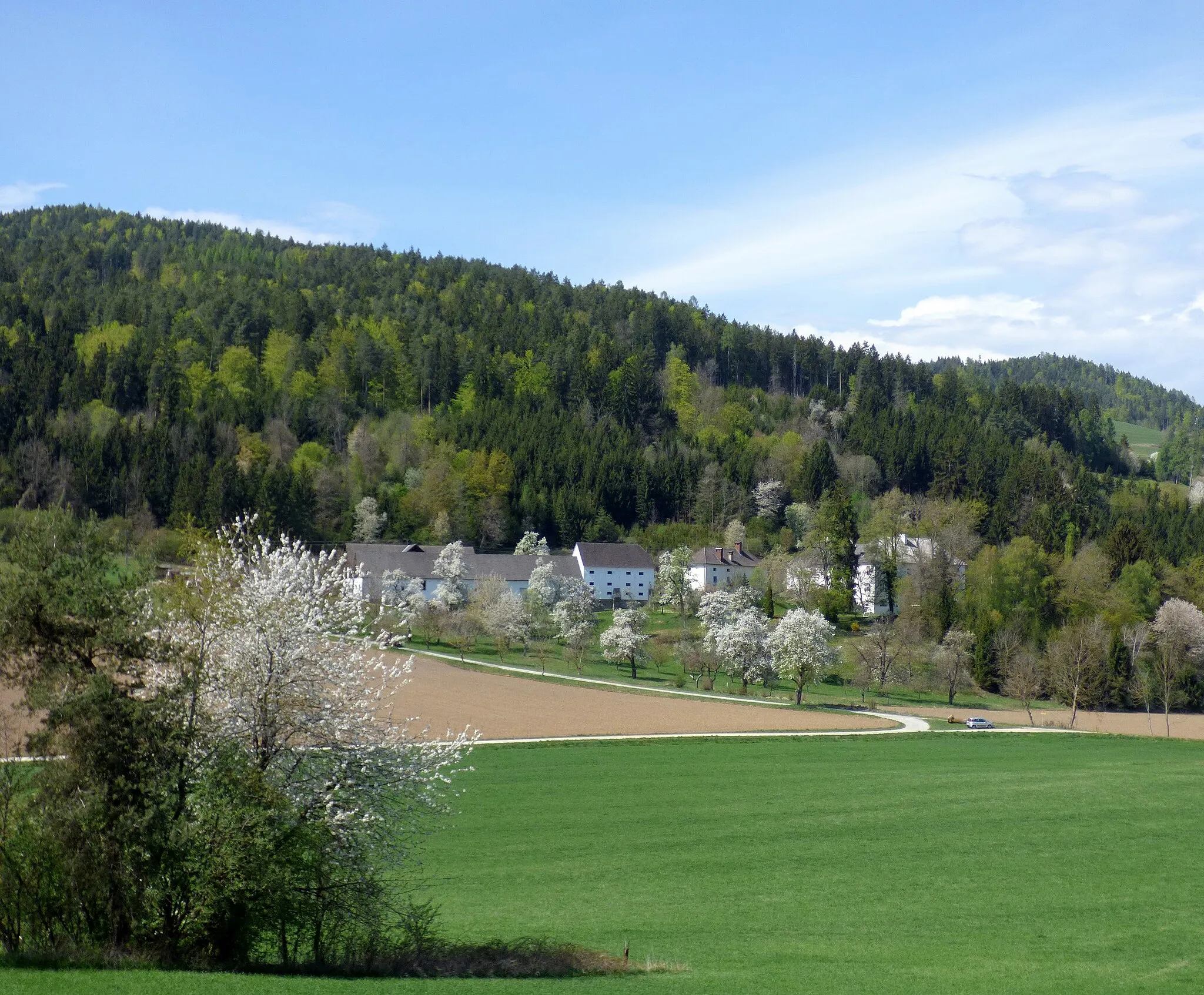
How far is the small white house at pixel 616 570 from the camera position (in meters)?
102

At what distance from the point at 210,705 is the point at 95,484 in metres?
93.8

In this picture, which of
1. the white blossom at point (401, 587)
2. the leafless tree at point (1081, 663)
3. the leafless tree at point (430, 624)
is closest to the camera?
the leafless tree at point (1081, 663)

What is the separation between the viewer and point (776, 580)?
92.0 meters

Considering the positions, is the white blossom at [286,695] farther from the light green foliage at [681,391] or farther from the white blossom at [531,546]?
the light green foliage at [681,391]

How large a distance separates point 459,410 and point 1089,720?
91470 millimetres

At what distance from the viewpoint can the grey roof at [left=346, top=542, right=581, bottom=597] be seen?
93.4 metres

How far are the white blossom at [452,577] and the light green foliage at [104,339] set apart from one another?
62.6 m

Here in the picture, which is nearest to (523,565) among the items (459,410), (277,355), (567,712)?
(567,712)

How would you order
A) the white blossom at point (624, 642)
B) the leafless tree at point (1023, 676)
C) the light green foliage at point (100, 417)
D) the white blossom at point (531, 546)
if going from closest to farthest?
the white blossom at point (624, 642), the leafless tree at point (1023, 676), the white blossom at point (531, 546), the light green foliage at point (100, 417)

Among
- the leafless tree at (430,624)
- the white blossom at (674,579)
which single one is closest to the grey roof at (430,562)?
the white blossom at (674,579)

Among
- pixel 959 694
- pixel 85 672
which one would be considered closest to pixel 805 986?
pixel 85 672

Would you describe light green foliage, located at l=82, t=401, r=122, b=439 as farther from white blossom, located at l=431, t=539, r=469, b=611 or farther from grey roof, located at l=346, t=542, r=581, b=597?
white blossom, located at l=431, t=539, r=469, b=611

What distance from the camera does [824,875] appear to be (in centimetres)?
2341

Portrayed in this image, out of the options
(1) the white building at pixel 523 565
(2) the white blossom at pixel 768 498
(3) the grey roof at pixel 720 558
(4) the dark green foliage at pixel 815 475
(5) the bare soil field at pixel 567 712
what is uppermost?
(4) the dark green foliage at pixel 815 475
